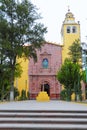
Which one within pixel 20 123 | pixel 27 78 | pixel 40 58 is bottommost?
pixel 20 123

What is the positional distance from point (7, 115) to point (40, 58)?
144 feet

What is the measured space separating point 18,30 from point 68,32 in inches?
1053

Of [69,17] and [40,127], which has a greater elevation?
[69,17]

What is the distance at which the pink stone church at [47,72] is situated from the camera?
50.7m

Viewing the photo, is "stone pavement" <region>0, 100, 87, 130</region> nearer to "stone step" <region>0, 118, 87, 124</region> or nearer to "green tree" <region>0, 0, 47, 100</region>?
"stone step" <region>0, 118, 87, 124</region>

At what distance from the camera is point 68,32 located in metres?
53.8

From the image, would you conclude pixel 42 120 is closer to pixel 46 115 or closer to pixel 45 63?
pixel 46 115

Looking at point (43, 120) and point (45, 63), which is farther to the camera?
point (45, 63)

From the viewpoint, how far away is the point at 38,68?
52.4m

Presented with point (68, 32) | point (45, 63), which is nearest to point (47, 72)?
point (45, 63)

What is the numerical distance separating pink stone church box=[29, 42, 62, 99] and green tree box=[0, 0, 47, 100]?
20564mm

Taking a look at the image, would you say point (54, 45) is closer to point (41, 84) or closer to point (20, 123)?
point (41, 84)

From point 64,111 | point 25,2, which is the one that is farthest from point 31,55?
point 64,111


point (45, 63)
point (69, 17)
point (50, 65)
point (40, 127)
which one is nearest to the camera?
point (40, 127)
